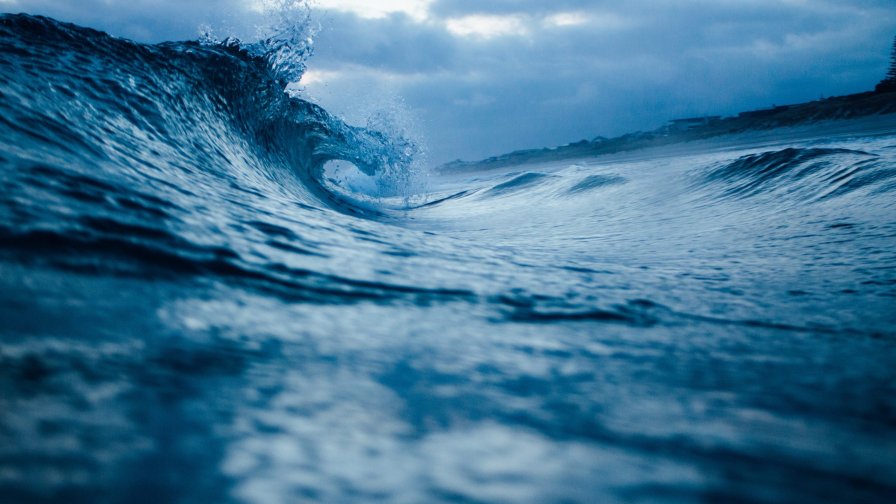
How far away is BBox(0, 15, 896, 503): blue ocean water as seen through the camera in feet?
1.78

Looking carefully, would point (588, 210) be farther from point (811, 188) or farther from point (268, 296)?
point (268, 296)

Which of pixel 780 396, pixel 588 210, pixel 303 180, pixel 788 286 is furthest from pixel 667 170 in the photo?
pixel 780 396

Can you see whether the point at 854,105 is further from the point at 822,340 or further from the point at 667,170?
the point at 822,340

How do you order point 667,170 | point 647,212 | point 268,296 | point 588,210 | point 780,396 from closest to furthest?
point 780,396 → point 268,296 → point 647,212 → point 588,210 → point 667,170

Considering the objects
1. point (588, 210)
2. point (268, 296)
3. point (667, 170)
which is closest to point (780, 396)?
point (268, 296)

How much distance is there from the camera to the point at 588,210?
5027mm

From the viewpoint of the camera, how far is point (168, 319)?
85 cm

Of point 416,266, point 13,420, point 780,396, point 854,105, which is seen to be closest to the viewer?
point 13,420

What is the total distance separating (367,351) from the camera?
0.89 m

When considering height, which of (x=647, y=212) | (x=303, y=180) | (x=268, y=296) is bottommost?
(x=647, y=212)

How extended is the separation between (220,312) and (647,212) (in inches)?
157

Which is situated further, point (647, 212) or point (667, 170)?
point (667, 170)

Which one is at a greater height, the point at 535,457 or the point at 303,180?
the point at 303,180

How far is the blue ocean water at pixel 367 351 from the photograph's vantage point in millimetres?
542
